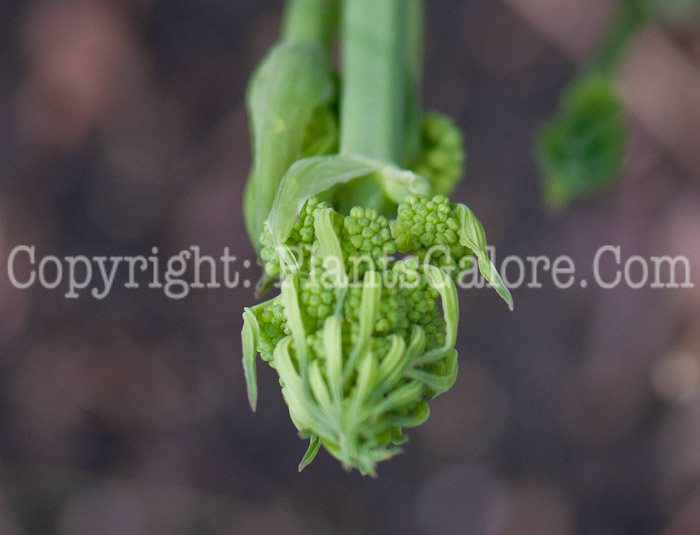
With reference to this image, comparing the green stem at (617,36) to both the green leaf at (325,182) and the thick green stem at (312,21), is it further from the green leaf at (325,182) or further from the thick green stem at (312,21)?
the green leaf at (325,182)

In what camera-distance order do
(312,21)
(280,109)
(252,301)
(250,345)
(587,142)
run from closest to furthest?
(250,345) → (280,109) → (312,21) → (587,142) → (252,301)

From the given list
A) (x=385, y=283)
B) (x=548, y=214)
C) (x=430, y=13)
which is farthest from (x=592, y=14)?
(x=385, y=283)

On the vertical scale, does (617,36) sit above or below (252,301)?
above

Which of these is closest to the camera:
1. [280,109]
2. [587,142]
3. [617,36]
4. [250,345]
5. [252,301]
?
[250,345]

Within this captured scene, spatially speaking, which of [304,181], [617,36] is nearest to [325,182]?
[304,181]

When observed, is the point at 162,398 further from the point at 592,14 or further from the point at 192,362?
the point at 592,14

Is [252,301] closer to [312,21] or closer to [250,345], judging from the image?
[312,21]

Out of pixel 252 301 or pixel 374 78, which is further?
pixel 252 301

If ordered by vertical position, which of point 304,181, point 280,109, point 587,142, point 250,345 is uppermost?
point 587,142
